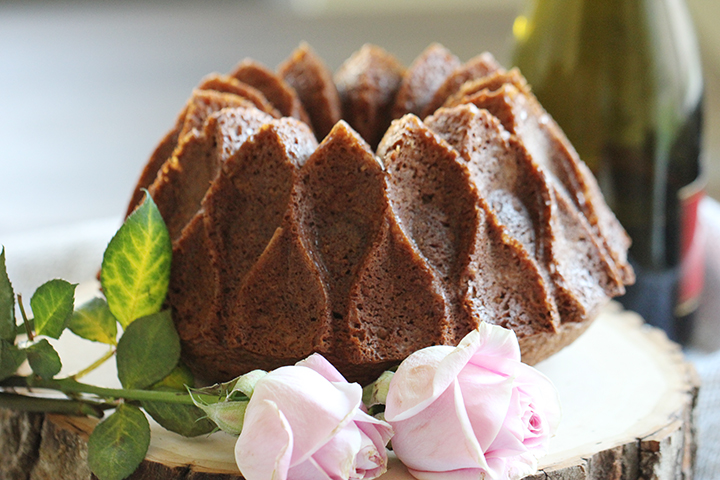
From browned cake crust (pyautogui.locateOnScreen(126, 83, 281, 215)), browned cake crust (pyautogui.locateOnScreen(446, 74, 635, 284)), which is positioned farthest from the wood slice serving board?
browned cake crust (pyautogui.locateOnScreen(126, 83, 281, 215))

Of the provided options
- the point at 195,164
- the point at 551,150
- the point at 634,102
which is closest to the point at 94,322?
the point at 195,164

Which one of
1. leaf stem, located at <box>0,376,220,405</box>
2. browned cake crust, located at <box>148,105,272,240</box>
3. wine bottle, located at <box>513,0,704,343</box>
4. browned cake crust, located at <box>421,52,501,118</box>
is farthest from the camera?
wine bottle, located at <box>513,0,704,343</box>

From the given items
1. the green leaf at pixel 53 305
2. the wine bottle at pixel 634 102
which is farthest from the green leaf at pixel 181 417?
the wine bottle at pixel 634 102

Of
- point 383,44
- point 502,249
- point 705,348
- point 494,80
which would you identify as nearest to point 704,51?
point 383,44

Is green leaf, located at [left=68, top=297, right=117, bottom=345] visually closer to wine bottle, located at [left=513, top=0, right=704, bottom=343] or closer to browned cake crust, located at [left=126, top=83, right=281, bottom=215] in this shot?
browned cake crust, located at [left=126, top=83, right=281, bottom=215]

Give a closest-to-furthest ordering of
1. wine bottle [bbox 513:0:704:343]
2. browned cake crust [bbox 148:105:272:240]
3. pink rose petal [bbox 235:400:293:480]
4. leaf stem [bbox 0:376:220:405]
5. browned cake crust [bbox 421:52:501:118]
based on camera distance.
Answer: pink rose petal [bbox 235:400:293:480]
leaf stem [bbox 0:376:220:405]
browned cake crust [bbox 148:105:272:240]
browned cake crust [bbox 421:52:501:118]
wine bottle [bbox 513:0:704:343]

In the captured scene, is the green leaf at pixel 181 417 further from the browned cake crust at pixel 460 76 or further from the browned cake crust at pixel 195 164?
the browned cake crust at pixel 460 76
